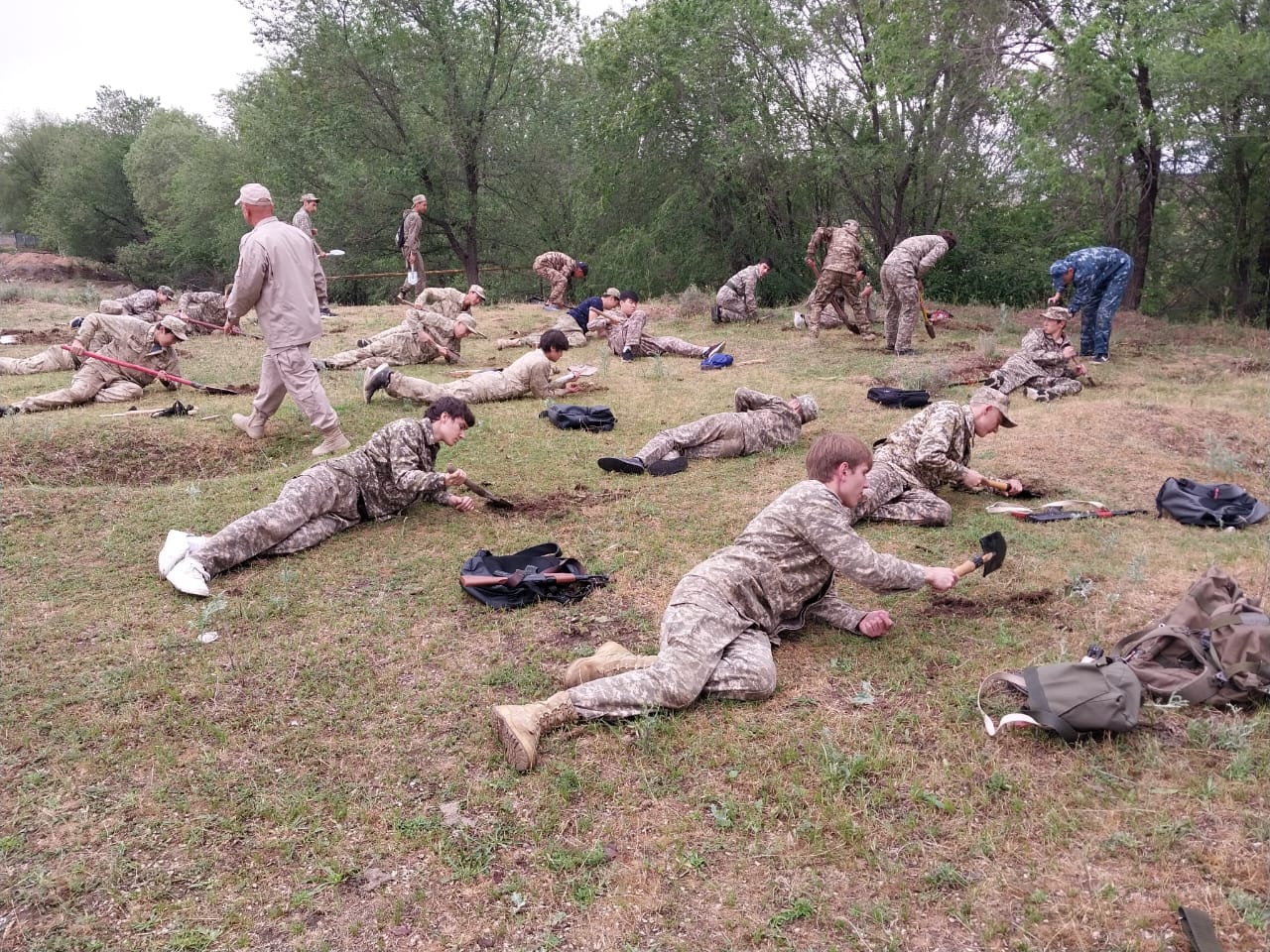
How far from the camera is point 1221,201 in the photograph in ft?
53.5

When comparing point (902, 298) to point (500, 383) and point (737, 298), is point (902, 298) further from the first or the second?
point (500, 383)

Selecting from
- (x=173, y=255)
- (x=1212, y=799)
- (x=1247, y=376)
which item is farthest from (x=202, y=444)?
(x=173, y=255)

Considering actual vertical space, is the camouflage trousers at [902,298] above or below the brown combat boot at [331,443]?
above

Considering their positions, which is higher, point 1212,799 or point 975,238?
point 975,238

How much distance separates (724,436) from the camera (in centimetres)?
780

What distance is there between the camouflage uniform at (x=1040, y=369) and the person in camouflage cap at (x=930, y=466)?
3900 mm

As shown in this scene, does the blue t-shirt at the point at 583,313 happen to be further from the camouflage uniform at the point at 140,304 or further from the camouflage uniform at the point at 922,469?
the camouflage uniform at the point at 922,469

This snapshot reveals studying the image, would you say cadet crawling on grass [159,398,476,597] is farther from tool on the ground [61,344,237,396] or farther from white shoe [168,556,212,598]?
tool on the ground [61,344,237,396]

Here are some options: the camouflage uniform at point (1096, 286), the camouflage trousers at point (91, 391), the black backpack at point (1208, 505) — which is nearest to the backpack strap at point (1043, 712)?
the black backpack at point (1208, 505)

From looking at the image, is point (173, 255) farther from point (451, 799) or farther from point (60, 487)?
point (451, 799)

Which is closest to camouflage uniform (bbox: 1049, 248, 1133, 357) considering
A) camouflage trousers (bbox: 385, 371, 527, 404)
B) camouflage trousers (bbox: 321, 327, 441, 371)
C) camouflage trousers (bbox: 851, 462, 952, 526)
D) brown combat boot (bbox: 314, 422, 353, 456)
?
camouflage trousers (bbox: 851, 462, 952, 526)

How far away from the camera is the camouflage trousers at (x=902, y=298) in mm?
12273

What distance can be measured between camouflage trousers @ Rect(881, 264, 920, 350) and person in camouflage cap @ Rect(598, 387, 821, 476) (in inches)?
204

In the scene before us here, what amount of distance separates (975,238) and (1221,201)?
5.06 metres
